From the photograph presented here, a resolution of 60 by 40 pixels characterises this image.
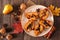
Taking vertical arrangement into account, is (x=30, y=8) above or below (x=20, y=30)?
above

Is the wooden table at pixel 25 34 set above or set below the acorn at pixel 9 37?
above

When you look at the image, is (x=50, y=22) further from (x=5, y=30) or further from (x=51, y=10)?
(x=5, y=30)

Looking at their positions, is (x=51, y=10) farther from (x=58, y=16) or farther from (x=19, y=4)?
(x=19, y=4)

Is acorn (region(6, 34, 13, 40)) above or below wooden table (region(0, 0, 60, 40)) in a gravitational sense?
below

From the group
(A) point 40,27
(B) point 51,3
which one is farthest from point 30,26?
(B) point 51,3

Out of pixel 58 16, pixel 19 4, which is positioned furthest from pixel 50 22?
pixel 19 4

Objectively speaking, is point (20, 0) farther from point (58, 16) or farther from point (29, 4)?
point (58, 16)

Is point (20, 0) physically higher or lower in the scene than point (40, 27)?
higher
